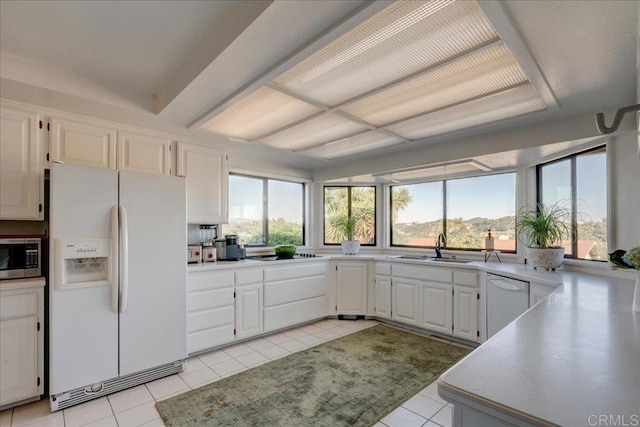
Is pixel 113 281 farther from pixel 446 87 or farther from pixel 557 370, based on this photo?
pixel 446 87

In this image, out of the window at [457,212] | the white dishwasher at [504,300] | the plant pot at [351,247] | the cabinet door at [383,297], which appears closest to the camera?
the white dishwasher at [504,300]

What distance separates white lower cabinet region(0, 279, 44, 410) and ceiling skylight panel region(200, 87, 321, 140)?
188 cm

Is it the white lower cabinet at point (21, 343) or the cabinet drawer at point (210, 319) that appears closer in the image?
the white lower cabinet at point (21, 343)

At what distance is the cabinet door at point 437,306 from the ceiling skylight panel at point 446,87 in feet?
6.61

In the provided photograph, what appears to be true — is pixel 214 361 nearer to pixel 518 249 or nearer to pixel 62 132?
pixel 62 132

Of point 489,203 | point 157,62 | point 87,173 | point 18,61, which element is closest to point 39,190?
point 87,173

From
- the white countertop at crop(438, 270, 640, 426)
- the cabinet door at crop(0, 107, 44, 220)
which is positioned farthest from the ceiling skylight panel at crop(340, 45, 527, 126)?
the cabinet door at crop(0, 107, 44, 220)

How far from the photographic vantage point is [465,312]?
3312 mm

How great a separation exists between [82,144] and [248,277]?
1.97 meters

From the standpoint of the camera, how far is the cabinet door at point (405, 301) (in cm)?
372

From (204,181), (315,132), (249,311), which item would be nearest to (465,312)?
(249,311)

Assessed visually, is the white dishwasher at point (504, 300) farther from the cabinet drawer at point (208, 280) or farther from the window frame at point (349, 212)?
the cabinet drawer at point (208, 280)

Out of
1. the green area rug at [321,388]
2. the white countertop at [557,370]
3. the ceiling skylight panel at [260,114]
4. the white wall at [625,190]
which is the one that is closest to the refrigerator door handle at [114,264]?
the green area rug at [321,388]

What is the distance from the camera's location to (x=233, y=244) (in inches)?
145
